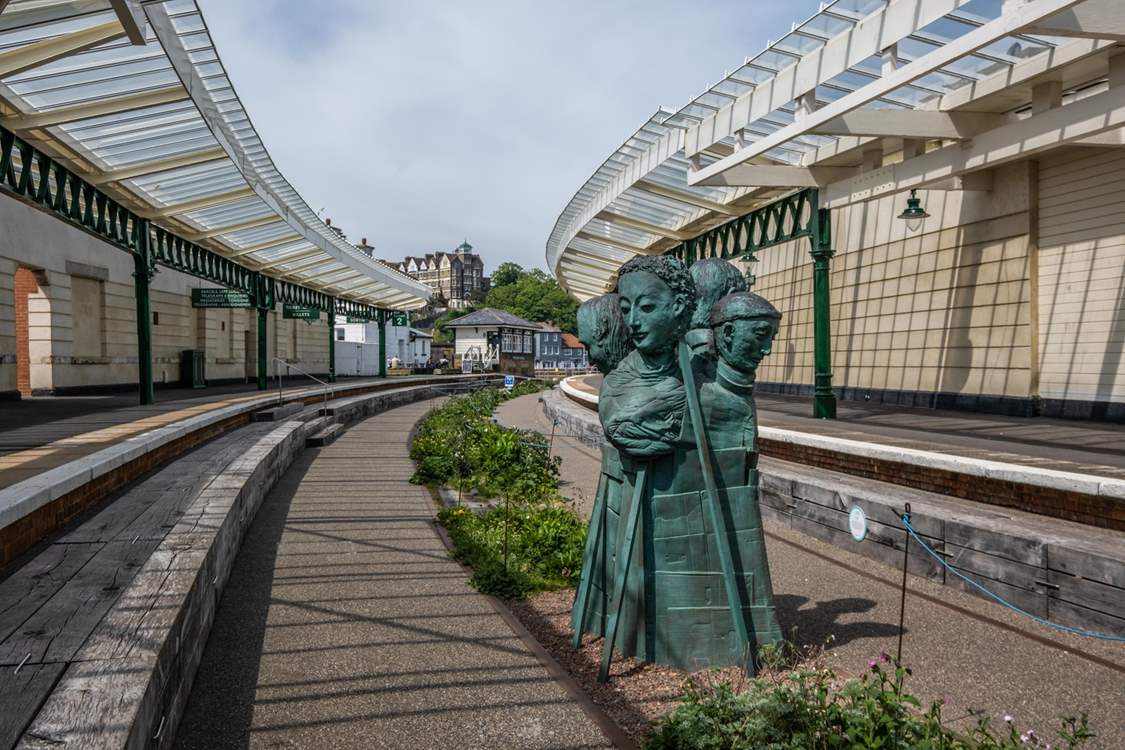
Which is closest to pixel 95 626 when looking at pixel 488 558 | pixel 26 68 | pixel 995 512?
pixel 488 558

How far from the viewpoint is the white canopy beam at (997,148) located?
28.5 ft

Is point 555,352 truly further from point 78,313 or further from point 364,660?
point 364,660

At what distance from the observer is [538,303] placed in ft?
346

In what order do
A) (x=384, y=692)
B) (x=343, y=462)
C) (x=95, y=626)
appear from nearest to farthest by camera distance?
(x=95, y=626) → (x=384, y=692) → (x=343, y=462)

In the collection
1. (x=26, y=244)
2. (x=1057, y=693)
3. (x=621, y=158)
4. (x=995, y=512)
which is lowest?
(x=1057, y=693)

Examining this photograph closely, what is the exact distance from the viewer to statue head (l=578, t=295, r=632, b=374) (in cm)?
434

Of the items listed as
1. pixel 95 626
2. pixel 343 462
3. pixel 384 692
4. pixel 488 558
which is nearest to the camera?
pixel 95 626

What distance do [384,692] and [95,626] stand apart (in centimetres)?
140

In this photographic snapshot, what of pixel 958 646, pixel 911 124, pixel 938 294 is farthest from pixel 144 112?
pixel 938 294

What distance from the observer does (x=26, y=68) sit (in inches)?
332

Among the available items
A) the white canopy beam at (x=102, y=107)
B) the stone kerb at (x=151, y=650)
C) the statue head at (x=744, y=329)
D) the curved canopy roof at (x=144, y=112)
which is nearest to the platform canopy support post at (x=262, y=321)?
the curved canopy roof at (x=144, y=112)

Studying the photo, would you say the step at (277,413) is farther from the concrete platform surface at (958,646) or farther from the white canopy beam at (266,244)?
the concrete platform surface at (958,646)

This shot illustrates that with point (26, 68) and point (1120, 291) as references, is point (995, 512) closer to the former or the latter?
point (1120, 291)

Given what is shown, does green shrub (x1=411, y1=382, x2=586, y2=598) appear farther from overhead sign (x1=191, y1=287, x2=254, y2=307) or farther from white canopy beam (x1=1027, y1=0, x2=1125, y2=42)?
overhead sign (x1=191, y1=287, x2=254, y2=307)
